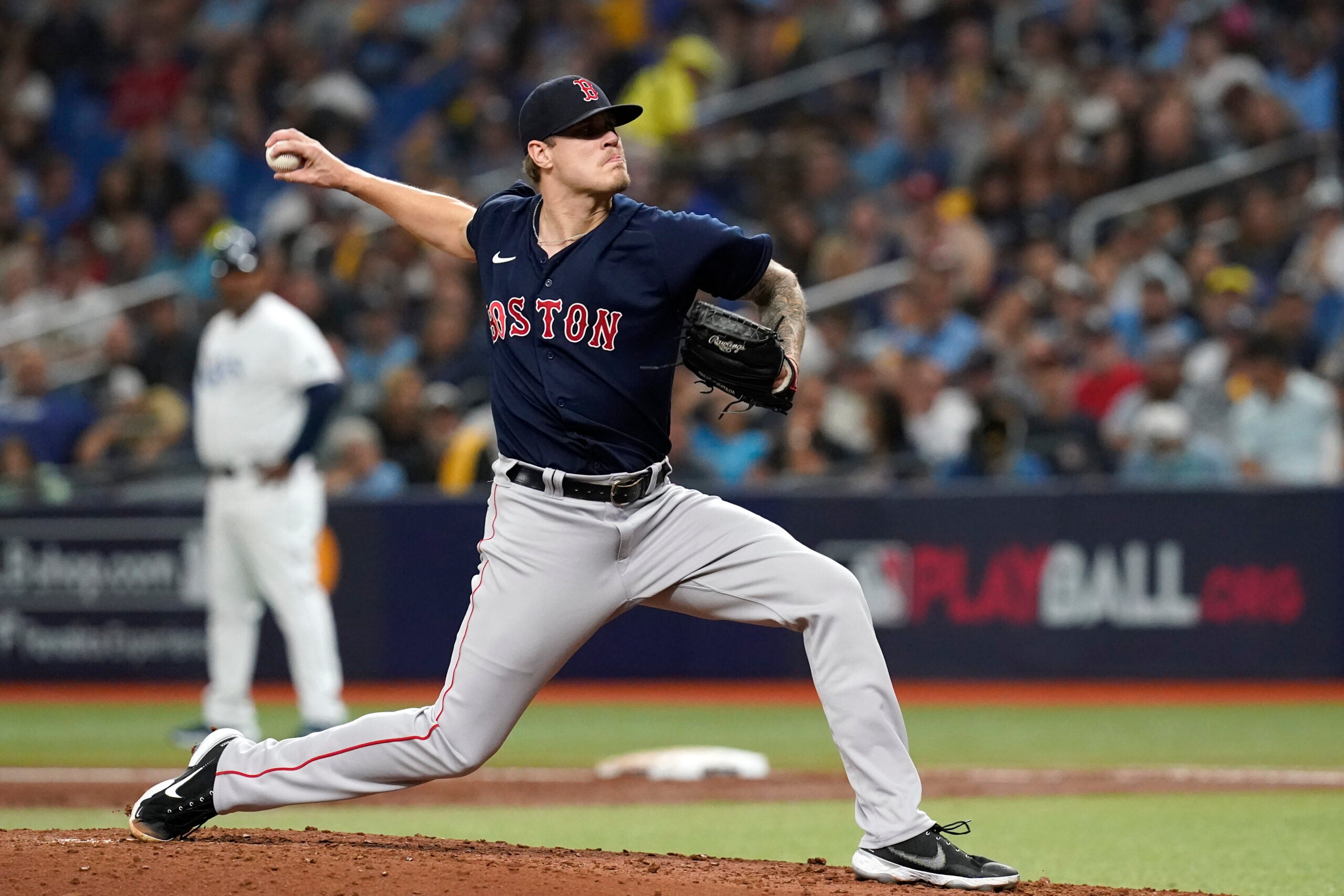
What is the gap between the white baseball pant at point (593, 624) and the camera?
443 centimetres

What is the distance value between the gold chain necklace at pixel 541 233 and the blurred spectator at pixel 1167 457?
23.9ft

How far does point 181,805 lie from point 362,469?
7.48 m

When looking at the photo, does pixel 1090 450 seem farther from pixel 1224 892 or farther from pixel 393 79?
pixel 393 79

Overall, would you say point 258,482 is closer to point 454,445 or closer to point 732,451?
point 454,445

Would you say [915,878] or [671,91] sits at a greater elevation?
[671,91]

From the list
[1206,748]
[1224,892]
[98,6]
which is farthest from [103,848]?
[98,6]

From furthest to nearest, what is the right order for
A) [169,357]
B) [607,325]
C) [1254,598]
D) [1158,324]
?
[169,357]
[1158,324]
[1254,598]
[607,325]

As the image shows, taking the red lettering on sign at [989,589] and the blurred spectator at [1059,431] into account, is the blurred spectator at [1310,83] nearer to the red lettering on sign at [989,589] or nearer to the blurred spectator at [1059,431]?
the blurred spectator at [1059,431]

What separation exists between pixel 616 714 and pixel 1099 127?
639 centimetres

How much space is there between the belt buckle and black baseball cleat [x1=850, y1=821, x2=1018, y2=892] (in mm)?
1104

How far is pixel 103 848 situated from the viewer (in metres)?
4.55

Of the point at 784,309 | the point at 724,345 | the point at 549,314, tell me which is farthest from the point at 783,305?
the point at 549,314

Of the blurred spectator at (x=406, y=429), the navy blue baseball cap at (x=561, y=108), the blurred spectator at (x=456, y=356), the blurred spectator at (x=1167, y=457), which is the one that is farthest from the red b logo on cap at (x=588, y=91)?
the blurred spectator at (x=456, y=356)

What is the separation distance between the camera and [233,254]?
868 centimetres
